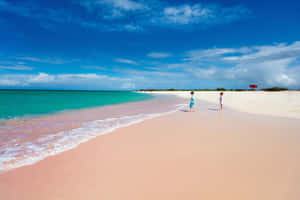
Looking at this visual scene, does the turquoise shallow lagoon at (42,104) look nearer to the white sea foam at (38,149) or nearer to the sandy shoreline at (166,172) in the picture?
the white sea foam at (38,149)

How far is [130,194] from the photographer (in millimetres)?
2307

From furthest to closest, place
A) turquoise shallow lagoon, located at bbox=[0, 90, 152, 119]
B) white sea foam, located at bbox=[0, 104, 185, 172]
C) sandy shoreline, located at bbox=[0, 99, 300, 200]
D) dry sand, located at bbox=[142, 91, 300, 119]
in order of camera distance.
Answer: turquoise shallow lagoon, located at bbox=[0, 90, 152, 119] → dry sand, located at bbox=[142, 91, 300, 119] → white sea foam, located at bbox=[0, 104, 185, 172] → sandy shoreline, located at bbox=[0, 99, 300, 200]

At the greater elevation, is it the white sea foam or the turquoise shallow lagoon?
the turquoise shallow lagoon

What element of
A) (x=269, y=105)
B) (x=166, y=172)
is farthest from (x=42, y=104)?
(x=269, y=105)

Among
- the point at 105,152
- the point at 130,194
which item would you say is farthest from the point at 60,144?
the point at 130,194

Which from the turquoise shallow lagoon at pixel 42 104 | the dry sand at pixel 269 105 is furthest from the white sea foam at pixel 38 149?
the dry sand at pixel 269 105

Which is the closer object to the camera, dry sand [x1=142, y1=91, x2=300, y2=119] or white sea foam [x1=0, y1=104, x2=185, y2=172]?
white sea foam [x1=0, y1=104, x2=185, y2=172]

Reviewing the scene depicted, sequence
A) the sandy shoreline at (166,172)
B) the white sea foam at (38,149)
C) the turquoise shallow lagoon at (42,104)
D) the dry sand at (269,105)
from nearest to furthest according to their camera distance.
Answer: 1. the sandy shoreline at (166,172)
2. the white sea foam at (38,149)
3. the dry sand at (269,105)
4. the turquoise shallow lagoon at (42,104)

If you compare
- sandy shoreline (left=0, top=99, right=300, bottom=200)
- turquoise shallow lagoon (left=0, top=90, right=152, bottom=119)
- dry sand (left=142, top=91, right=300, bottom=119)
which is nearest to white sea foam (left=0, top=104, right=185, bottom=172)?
sandy shoreline (left=0, top=99, right=300, bottom=200)

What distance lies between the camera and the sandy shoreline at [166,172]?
2.32m

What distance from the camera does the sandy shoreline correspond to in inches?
91.4

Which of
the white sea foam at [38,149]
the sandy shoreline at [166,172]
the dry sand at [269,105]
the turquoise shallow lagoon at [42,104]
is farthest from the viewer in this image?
the turquoise shallow lagoon at [42,104]

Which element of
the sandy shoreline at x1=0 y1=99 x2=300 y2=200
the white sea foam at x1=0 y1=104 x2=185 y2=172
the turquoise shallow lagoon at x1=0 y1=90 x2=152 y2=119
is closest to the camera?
the sandy shoreline at x1=0 y1=99 x2=300 y2=200

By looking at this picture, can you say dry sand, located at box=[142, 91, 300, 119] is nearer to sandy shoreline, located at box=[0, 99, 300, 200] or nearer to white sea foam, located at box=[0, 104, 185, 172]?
sandy shoreline, located at box=[0, 99, 300, 200]
